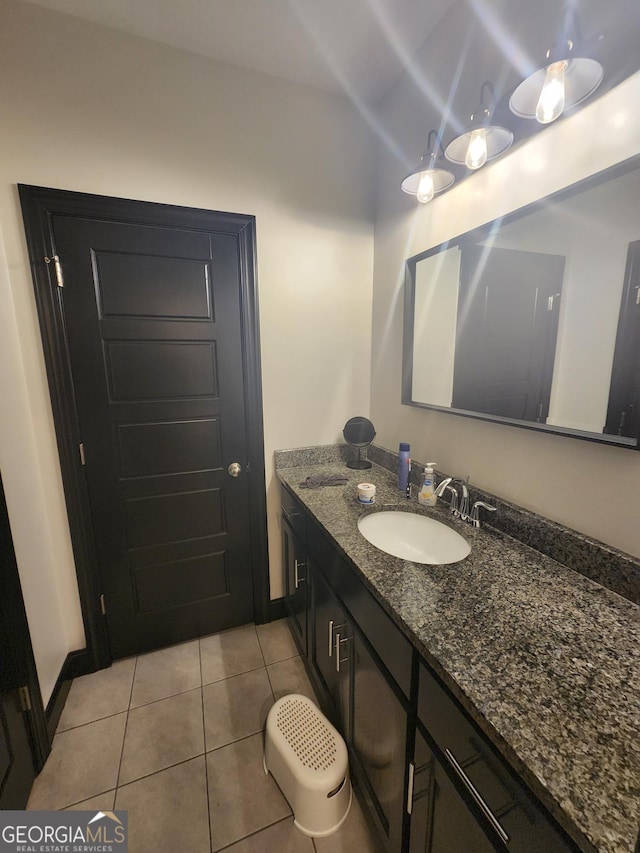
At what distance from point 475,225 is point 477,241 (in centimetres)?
7

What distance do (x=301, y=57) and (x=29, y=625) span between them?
263 cm

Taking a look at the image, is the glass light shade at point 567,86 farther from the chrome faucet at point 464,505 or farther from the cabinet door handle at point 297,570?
the cabinet door handle at point 297,570

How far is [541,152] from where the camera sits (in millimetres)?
1060

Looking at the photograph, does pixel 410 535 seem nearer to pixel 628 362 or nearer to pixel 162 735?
pixel 628 362

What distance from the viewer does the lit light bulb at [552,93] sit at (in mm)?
908

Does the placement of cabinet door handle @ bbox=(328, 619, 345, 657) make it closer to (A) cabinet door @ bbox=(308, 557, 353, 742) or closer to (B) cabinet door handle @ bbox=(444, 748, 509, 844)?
(A) cabinet door @ bbox=(308, 557, 353, 742)

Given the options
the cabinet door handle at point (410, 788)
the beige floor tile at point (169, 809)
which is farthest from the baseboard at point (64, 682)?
the cabinet door handle at point (410, 788)

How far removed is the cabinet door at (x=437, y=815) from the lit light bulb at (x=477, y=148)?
5.40 feet

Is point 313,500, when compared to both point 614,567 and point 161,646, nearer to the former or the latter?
point 614,567

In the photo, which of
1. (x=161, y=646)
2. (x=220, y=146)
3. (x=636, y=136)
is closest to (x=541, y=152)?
(x=636, y=136)

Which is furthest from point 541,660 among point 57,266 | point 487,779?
point 57,266

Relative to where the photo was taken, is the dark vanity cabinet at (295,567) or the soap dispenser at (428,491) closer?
the soap dispenser at (428,491)

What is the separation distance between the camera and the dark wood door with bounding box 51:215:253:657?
1.54 m

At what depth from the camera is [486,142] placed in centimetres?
114
